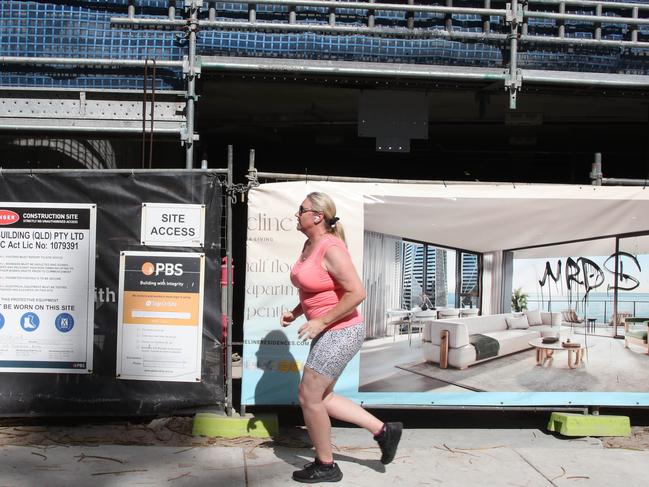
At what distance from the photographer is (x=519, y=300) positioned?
19.6 ft

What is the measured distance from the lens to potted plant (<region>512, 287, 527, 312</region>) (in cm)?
595

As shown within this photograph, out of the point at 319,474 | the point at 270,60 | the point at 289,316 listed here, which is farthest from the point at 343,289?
the point at 270,60

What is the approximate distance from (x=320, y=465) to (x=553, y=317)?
2.53 m

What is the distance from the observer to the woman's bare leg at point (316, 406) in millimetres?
4320

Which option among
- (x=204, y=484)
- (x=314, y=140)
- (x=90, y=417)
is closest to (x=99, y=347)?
(x=90, y=417)

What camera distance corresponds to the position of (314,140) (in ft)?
38.3

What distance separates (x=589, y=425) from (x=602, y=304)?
3.25 ft

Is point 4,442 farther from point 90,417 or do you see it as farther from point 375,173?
point 375,173

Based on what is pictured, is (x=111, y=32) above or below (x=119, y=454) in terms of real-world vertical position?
above

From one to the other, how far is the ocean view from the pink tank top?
7.49 feet

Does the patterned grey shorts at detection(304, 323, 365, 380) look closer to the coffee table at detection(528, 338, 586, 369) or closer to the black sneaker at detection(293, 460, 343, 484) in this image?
the black sneaker at detection(293, 460, 343, 484)

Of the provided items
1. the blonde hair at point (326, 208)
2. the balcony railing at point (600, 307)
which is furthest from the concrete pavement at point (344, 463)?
the blonde hair at point (326, 208)

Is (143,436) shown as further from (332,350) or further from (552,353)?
(552,353)

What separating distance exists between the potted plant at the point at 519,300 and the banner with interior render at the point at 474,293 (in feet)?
0.04
